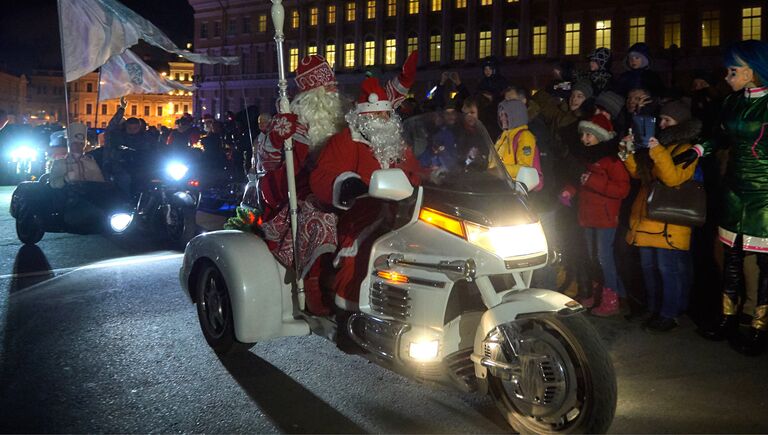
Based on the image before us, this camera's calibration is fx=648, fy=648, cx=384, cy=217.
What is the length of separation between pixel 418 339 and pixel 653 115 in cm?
382

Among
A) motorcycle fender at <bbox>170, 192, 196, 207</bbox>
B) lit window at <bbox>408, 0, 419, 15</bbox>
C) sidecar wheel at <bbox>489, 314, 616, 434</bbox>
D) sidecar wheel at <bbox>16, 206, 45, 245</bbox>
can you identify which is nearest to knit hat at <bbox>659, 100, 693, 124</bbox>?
sidecar wheel at <bbox>489, 314, 616, 434</bbox>

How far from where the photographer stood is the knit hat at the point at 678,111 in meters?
5.36

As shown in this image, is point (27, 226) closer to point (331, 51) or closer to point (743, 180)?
point (743, 180)

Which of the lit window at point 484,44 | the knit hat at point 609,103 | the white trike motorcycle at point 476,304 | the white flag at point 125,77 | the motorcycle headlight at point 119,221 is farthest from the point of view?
the lit window at point 484,44

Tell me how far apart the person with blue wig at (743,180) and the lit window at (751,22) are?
51590 millimetres

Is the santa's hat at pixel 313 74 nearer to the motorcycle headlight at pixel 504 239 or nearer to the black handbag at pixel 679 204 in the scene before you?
the motorcycle headlight at pixel 504 239

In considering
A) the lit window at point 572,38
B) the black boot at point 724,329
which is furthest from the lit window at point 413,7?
the black boot at point 724,329

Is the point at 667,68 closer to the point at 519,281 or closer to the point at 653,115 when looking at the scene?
the point at 653,115

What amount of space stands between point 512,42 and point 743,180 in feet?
191

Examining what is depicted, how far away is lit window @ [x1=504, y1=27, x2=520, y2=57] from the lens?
5947 cm

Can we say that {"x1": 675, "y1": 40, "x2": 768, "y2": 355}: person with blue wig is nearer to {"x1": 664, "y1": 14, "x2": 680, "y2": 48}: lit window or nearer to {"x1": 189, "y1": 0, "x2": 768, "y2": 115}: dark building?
{"x1": 189, "y1": 0, "x2": 768, "y2": 115}: dark building

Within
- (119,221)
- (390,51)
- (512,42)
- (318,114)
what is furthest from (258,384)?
(390,51)

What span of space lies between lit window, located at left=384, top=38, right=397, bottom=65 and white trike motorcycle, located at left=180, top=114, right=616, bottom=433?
6562 cm

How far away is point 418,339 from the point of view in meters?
3.39
